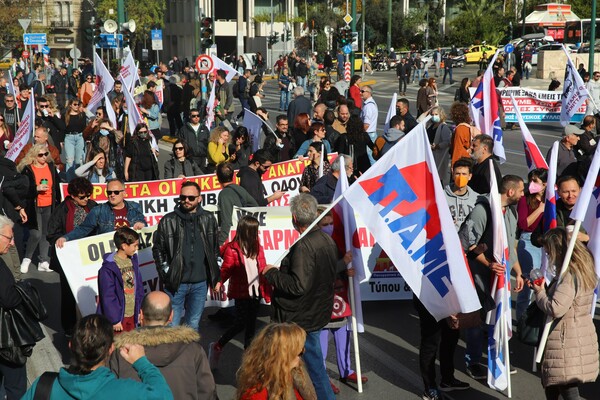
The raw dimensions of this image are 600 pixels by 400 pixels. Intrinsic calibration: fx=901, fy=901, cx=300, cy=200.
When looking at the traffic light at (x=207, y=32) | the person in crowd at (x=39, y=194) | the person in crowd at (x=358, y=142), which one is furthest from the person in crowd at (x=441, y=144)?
the traffic light at (x=207, y=32)

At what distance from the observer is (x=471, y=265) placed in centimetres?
690

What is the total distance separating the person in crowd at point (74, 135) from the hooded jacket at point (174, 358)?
1153 cm

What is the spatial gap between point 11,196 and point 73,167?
200 inches

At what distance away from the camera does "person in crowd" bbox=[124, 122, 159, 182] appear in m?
12.9

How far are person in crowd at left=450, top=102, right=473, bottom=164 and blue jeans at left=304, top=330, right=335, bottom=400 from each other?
607 cm

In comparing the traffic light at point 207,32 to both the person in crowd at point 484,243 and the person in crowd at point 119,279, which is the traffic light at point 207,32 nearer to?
the person in crowd at point 119,279

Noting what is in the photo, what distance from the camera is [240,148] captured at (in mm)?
12781

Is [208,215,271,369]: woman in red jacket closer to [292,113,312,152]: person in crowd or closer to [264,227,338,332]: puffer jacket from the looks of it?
[264,227,338,332]: puffer jacket

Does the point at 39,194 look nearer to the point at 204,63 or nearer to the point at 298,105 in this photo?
the point at 298,105

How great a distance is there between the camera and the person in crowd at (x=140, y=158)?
12.9 metres

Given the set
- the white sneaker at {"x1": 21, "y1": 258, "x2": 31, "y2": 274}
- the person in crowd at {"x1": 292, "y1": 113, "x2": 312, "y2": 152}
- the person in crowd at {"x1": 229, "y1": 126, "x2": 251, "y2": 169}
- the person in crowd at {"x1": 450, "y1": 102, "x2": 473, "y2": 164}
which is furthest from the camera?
the person in crowd at {"x1": 292, "y1": 113, "x2": 312, "y2": 152}

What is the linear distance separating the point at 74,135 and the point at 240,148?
14.4 feet

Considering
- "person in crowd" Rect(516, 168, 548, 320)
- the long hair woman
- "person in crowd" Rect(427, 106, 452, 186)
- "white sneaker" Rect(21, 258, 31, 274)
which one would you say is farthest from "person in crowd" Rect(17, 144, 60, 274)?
the long hair woman

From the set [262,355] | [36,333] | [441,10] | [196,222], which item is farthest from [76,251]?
[441,10]
